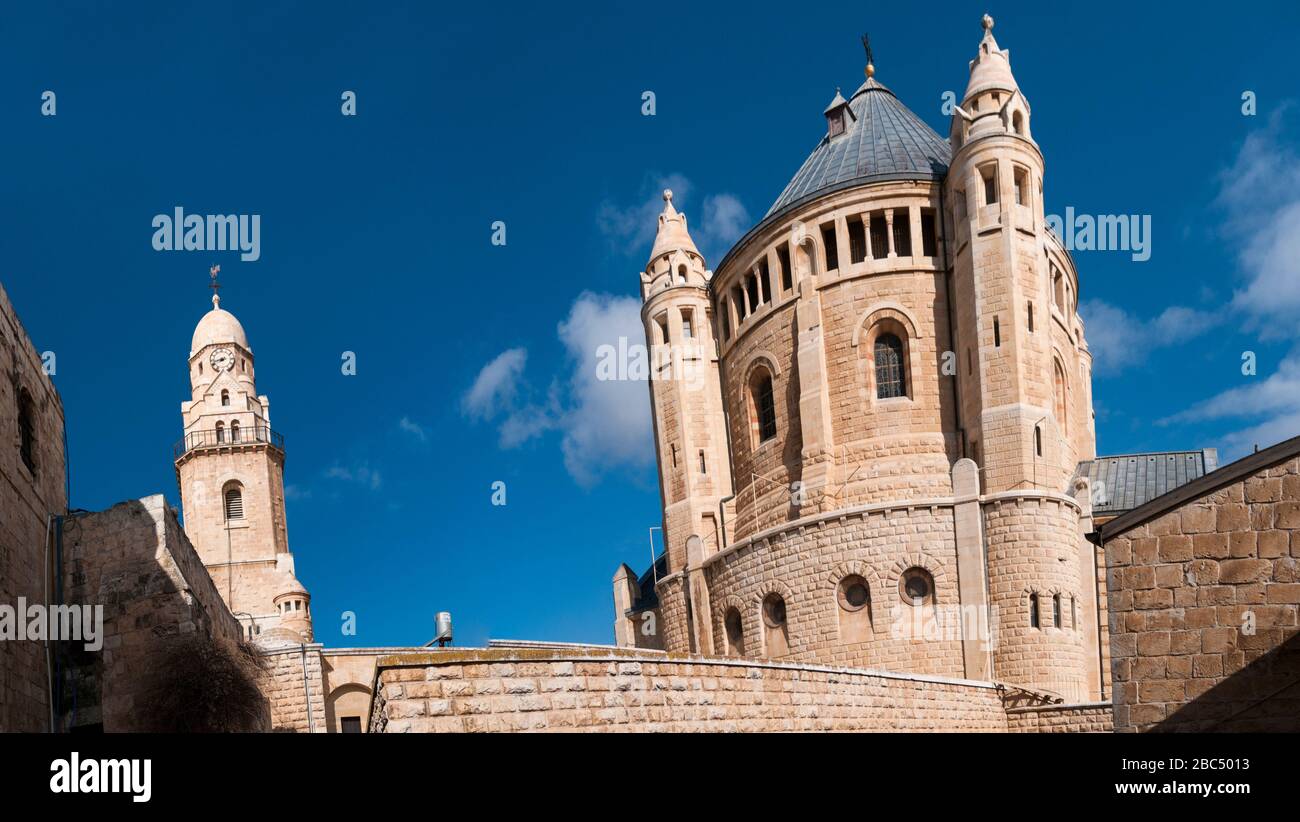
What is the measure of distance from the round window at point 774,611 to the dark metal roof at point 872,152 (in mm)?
11518

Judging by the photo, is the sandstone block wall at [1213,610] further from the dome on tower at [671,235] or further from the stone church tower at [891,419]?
the dome on tower at [671,235]

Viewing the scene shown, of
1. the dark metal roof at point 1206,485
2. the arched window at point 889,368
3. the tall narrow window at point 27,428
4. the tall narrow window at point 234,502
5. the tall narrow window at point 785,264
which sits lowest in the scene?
the dark metal roof at point 1206,485

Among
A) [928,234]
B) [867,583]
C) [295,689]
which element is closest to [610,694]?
[295,689]

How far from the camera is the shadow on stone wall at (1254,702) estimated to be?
12812 millimetres

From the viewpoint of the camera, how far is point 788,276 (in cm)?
3550

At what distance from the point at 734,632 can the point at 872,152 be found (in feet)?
49.8

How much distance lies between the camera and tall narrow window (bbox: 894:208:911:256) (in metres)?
33.7

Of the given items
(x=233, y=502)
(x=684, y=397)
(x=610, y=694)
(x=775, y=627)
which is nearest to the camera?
(x=610, y=694)

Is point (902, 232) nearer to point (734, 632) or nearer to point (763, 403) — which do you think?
point (763, 403)

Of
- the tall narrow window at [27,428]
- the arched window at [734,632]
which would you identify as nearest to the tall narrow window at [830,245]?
the arched window at [734,632]

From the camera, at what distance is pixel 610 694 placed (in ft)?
41.3
